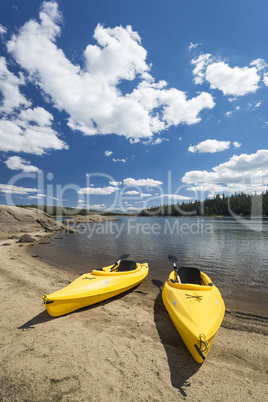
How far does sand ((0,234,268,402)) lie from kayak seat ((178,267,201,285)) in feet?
5.37

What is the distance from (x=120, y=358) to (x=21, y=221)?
36092mm

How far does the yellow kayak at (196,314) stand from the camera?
3.73 m

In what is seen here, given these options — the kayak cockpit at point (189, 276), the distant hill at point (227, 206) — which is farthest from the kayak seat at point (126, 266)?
the distant hill at point (227, 206)

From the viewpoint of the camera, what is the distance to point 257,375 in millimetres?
3568

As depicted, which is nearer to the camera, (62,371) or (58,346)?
(62,371)

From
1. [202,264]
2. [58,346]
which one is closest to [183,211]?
[202,264]

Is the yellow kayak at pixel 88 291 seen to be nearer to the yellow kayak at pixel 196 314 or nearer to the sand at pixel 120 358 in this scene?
the sand at pixel 120 358

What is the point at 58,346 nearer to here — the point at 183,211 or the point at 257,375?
the point at 257,375

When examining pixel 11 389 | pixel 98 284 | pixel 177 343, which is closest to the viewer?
pixel 11 389

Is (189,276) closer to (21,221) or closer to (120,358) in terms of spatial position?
(120,358)

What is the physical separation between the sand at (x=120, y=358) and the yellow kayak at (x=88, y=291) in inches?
14.2

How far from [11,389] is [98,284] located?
144 inches

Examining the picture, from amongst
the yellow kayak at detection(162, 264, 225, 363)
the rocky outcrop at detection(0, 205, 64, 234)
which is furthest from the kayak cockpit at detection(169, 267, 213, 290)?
the rocky outcrop at detection(0, 205, 64, 234)
